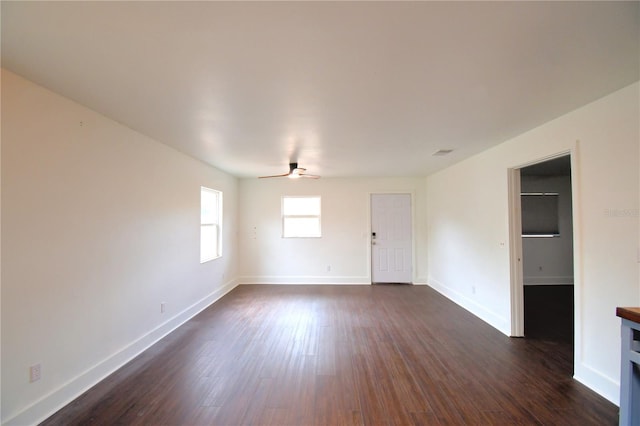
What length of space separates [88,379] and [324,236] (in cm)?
422

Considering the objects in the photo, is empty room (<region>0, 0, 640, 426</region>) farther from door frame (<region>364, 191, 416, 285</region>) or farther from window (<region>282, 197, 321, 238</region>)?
window (<region>282, 197, 321, 238</region>)

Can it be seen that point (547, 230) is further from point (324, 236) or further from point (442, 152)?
point (324, 236)

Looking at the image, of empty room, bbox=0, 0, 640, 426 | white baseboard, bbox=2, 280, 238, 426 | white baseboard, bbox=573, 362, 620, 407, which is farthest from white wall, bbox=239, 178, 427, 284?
white baseboard, bbox=573, 362, 620, 407

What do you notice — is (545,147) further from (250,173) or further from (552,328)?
(250,173)

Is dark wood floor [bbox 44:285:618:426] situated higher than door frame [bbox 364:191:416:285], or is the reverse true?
door frame [bbox 364:191:416:285]

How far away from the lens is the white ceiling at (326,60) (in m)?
1.17

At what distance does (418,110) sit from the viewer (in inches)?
86.3

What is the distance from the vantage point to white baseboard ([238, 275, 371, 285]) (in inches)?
224

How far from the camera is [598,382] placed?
2064 millimetres

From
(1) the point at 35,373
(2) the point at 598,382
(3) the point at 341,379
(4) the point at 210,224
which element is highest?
(4) the point at 210,224

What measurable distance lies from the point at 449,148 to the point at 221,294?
452 cm

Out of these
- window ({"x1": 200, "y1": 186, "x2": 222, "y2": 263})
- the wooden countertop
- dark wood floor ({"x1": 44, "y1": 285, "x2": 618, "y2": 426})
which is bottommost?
Answer: dark wood floor ({"x1": 44, "y1": 285, "x2": 618, "y2": 426})

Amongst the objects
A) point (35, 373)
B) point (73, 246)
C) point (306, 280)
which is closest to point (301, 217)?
point (306, 280)

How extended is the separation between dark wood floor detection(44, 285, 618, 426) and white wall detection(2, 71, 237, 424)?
11.4 inches
